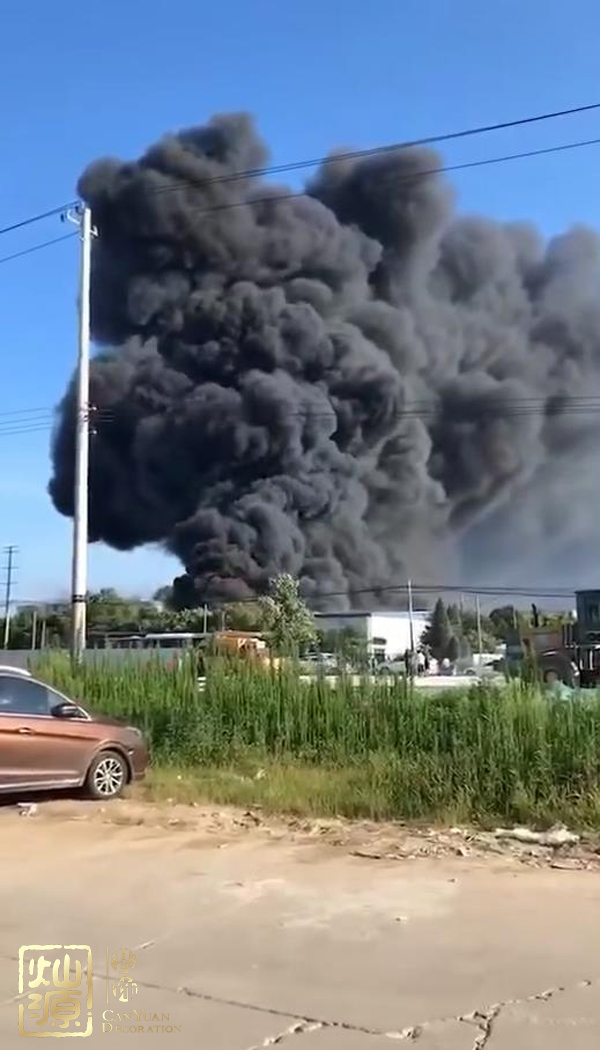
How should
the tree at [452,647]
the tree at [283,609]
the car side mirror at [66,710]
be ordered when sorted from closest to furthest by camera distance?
the car side mirror at [66,710] < the tree at [283,609] < the tree at [452,647]

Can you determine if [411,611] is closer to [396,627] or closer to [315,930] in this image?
[396,627]

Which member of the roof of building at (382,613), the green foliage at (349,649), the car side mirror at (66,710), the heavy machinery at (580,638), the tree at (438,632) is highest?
the roof of building at (382,613)

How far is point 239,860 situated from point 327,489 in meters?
65.8

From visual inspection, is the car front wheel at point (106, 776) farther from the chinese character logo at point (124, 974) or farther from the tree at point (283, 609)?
the tree at point (283, 609)

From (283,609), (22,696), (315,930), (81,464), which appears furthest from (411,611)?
(315,930)

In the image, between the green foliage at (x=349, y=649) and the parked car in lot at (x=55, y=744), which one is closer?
the parked car in lot at (x=55, y=744)

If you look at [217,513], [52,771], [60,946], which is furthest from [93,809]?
[217,513]

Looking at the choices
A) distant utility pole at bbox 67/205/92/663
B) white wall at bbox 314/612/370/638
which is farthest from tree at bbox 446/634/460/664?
distant utility pole at bbox 67/205/92/663

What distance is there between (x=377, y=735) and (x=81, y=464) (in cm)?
947

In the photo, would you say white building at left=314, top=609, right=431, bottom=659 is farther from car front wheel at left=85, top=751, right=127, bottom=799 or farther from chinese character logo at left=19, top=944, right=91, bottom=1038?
chinese character logo at left=19, top=944, right=91, bottom=1038

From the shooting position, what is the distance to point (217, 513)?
73.1 m

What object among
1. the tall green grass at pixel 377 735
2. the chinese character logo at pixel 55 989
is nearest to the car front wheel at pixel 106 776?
the tall green grass at pixel 377 735

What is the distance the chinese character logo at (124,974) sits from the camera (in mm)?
5223

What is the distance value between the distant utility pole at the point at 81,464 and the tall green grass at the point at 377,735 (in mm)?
1069
